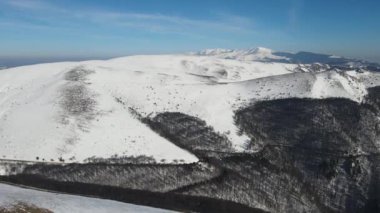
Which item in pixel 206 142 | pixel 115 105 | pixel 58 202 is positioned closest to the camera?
pixel 58 202

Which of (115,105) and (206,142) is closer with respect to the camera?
(206,142)

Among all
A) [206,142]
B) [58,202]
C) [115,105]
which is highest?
[115,105]

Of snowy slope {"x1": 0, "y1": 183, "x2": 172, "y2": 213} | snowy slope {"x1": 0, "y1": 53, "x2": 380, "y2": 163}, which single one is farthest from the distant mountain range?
snowy slope {"x1": 0, "y1": 183, "x2": 172, "y2": 213}

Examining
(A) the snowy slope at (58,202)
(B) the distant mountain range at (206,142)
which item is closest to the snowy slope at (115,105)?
(B) the distant mountain range at (206,142)

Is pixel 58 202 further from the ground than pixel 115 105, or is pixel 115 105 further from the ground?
pixel 115 105

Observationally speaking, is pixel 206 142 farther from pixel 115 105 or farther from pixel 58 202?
pixel 58 202

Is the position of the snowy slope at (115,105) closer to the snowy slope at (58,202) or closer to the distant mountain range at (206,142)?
the distant mountain range at (206,142)

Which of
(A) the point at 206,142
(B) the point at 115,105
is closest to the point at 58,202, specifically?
(A) the point at 206,142

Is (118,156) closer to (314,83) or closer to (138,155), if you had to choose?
(138,155)
